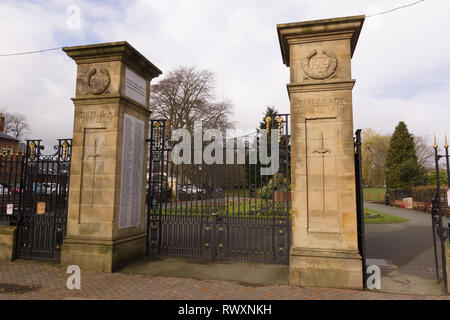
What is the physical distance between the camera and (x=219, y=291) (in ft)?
16.7

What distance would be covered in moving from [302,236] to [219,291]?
6.37 feet

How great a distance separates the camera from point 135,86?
7371 millimetres

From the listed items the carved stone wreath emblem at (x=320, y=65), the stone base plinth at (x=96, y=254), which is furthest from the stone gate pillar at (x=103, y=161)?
the carved stone wreath emblem at (x=320, y=65)

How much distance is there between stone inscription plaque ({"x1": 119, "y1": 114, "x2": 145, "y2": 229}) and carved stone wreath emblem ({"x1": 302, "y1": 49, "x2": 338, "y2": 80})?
4.40 metres

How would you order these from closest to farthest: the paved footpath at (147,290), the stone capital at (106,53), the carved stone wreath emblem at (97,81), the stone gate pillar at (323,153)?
the paved footpath at (147,290)
the stone gate pillar at (323,153)
the stone capital at (106,53)
the carved stone wreath emblem at (97,81)

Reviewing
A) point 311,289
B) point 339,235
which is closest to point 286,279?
point 311,289

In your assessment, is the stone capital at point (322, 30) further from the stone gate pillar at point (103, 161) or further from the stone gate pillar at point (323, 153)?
the stone gate pillar at point (103, 161)

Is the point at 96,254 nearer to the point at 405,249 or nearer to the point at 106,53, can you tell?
the point at 106,53

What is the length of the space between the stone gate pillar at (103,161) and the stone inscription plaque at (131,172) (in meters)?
0.02

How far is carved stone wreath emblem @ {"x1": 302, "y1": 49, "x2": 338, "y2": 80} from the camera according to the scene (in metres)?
5.83

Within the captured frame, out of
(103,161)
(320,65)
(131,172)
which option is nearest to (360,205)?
(320,65)

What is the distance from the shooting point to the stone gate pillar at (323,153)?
17.9ft

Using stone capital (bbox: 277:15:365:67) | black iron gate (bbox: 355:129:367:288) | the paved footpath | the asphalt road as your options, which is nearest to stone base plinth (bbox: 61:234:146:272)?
the paved footpath

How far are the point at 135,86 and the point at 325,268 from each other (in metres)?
6.19
